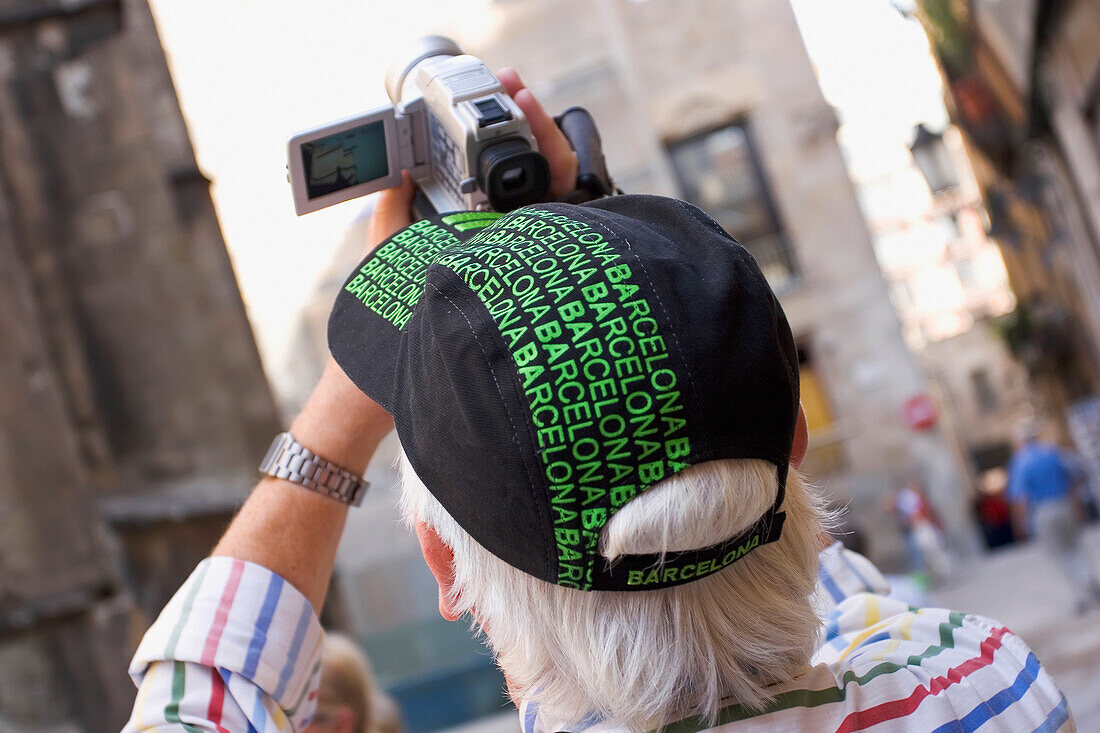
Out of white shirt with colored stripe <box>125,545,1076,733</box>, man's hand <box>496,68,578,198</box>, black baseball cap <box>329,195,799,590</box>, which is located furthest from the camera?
man's hand <box>496,68,578,198</box>

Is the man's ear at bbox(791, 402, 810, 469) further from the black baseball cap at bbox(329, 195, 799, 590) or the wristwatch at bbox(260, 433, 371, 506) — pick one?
the wristwatch at bbox(260, 433, 371, 506)

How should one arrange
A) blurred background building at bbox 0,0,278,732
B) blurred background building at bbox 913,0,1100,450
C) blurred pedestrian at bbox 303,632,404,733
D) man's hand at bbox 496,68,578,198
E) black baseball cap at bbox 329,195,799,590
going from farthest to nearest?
blurred background building at bbox 913,0,1100,450 < blurred background building at bbox 0,0,278,732 < blurred pedestrian at bbox 303,632,404,733 < man's hand at bbox 496,68,578,198 < black baseball cap at bbox 329,195,799,590

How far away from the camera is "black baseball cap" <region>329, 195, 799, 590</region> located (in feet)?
2.48

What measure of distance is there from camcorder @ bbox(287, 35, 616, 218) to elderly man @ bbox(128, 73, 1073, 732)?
68mm

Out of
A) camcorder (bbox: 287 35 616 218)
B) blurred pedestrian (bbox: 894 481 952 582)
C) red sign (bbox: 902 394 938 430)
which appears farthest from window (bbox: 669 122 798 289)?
camcorder (bbox: 287 35 616 218)

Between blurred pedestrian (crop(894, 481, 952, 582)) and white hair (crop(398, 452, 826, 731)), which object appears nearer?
white hair (crop(398, 452, 826, 731))

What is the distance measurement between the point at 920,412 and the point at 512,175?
15689 millimetres

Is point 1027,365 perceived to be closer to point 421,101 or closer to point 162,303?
point 162,303

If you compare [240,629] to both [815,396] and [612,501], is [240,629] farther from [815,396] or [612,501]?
[815,396]

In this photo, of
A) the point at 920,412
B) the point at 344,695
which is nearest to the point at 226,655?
the point at 344,695

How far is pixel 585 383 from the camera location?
2.48ft

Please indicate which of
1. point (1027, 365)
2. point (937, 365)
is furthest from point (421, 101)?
point (937, 365)

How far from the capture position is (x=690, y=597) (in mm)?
824

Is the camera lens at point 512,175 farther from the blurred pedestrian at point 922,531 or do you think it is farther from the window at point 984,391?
the window at point 984,391
